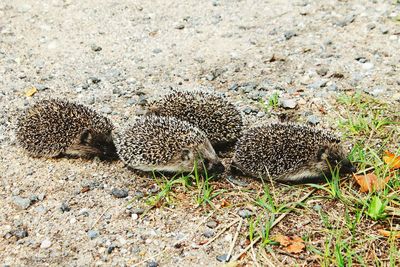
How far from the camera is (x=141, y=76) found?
283 inches

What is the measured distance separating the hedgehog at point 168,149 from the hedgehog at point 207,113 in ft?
0.82

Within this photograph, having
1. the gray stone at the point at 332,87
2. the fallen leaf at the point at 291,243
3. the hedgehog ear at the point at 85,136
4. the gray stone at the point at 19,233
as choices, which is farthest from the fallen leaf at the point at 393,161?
the gray stone at the point at 19,233

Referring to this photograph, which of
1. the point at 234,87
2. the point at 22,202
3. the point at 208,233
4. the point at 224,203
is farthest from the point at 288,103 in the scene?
the point at 22,202

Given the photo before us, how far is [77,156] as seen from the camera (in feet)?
18.6

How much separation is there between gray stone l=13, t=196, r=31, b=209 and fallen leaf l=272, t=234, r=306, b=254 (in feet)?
7.33

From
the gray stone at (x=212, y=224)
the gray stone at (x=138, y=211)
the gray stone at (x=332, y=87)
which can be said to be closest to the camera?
the gray stone at (x=212, y=224)

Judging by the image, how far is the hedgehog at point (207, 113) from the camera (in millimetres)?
5551

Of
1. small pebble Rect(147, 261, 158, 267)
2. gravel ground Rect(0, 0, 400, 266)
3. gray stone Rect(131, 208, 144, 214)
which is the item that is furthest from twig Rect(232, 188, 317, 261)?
gray stone Rect(131, 208, 144, 214)

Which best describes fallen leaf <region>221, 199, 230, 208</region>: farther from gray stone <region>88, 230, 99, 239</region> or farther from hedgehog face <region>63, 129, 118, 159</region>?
hedgehog face <region>63, 129, 118, 159</region>

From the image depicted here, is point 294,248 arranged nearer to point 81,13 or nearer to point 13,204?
point 13,204

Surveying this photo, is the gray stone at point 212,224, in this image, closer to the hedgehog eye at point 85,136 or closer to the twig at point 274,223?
the twig at point 274,223

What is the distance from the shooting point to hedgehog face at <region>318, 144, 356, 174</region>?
5.04m

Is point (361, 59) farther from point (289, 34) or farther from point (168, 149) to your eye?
point (168, 149)

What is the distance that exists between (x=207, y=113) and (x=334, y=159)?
4.48ft
